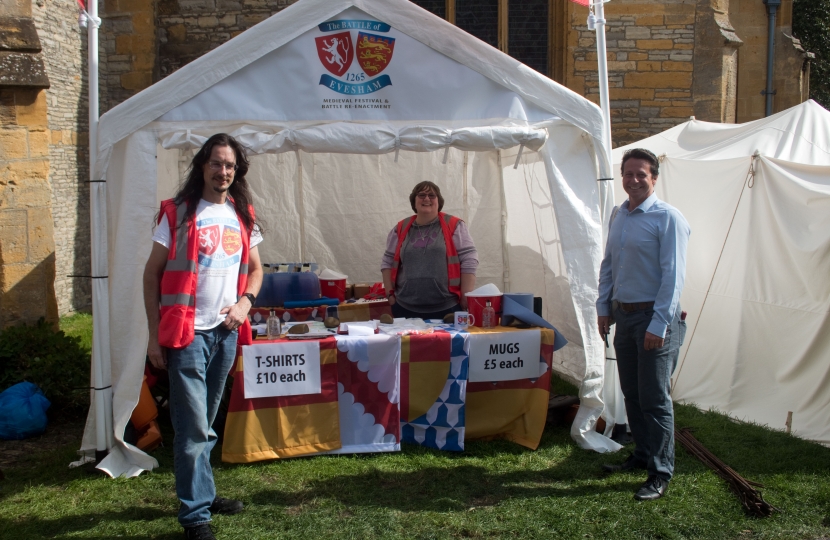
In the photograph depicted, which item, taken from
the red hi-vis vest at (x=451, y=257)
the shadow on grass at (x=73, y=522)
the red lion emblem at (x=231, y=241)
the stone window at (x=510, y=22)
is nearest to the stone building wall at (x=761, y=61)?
the stone window at (x=510, y=22)

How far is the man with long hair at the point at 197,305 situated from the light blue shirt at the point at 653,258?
6.41ft

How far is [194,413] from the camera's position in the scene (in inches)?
120

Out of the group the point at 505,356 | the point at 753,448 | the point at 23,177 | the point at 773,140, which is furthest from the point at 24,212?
the point at 773,140

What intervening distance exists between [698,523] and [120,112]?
382 cm

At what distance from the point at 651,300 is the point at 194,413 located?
230cm

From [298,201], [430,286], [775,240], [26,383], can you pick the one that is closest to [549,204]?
[430,286]

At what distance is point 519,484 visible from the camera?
3904 mm

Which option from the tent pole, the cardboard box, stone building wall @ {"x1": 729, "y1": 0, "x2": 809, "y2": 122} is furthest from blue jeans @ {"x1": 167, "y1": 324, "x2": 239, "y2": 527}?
stone building wall @ {"x1": 729, "y1": 0, "x2": 809, "y2": 122}

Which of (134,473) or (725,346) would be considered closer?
(134,473)

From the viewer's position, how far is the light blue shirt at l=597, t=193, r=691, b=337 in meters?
3.50

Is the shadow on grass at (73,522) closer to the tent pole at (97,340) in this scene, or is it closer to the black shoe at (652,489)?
the tent pole at (97,340)

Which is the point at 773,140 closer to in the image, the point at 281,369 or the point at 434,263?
the point at 434,263

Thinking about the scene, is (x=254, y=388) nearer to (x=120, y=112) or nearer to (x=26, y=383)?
(x=120, y=112)

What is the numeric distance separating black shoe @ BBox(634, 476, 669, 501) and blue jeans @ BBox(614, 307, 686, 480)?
27mm
